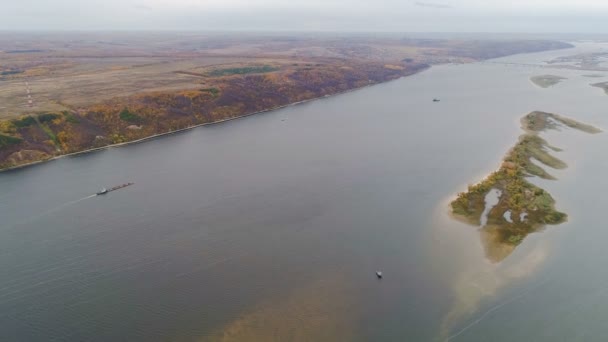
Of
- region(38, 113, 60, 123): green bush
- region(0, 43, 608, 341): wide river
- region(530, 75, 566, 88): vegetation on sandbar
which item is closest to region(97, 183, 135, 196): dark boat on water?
region(0, 43, 608, 341): wide river

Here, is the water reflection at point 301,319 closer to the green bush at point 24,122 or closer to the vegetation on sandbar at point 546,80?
the green bush at point 24,122

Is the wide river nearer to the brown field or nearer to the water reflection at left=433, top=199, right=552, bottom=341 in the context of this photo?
the water reflection at left=433, top=199, right=552, bottom=341

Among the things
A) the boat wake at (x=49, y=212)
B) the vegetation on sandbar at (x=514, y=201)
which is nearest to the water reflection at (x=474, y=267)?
the vegetation on sandbar at (x=514, y=201)

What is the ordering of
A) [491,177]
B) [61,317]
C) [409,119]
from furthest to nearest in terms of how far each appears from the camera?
[409,119] → [491,177] → [61,317]

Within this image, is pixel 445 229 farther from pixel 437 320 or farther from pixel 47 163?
pixel 47 163

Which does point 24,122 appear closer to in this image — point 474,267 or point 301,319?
point 301,319

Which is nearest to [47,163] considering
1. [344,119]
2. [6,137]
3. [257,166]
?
[6,137]

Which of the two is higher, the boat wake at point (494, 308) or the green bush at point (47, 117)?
the green bush at point (47, 117)
